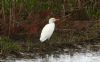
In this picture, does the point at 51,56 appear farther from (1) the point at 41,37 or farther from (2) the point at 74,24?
(2) the point at 74,24

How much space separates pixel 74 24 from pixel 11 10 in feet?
8.47

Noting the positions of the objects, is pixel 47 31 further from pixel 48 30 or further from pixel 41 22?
pixel 41 22

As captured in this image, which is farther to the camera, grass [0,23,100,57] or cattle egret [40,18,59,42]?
cattle egret [40,18,59,42]

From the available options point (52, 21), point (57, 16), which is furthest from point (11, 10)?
point (57, 16)

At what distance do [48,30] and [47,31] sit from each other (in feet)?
0.14

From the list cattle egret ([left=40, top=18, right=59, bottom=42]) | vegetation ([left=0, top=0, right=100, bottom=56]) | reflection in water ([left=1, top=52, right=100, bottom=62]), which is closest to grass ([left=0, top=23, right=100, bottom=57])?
vegetation ([left=0, top=0, right=100, bottom=56])

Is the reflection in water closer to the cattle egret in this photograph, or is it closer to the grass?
the grass

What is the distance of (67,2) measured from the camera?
683 inches

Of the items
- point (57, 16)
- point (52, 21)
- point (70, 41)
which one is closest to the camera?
point (70, 41)

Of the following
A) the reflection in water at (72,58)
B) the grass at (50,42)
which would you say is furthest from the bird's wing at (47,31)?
the reflection in water at (72,58)

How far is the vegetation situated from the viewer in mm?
14234

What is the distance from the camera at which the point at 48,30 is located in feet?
49.0

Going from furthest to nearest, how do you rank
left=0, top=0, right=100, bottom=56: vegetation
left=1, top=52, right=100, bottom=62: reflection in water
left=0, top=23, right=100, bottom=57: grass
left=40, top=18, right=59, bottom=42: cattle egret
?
left=40, top=18, right=59, bottom=42: cattle egret, left=0, top=0, right=100, bottom=56: vegetation, left=0, top=23, right=100, bottom=57: grass, left=1, top=52, right=100, bottom=62: reflection in water

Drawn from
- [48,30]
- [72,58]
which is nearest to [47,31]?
[48,30]
